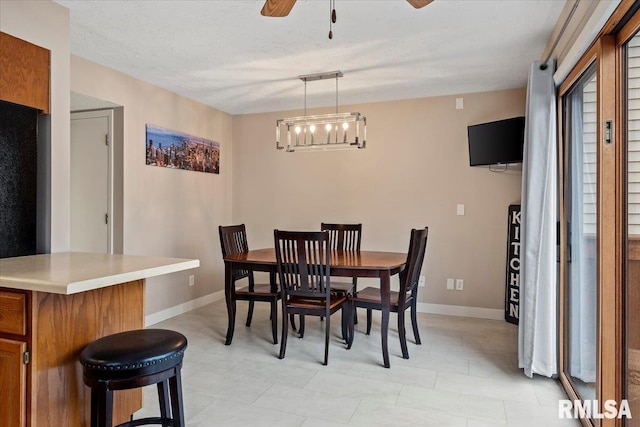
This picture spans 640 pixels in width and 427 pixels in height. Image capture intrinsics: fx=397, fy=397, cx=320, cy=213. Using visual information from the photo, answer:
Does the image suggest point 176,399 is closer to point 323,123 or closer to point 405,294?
point 405,294

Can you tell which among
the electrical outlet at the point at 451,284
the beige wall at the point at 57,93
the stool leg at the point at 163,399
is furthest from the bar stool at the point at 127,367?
the electrical outlet at the point at 451,284

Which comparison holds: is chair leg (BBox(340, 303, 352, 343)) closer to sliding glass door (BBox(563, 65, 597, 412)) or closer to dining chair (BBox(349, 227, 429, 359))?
dining chair (BBox(349, 227, 429, 359))

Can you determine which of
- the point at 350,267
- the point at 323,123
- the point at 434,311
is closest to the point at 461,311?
the point at 434,311

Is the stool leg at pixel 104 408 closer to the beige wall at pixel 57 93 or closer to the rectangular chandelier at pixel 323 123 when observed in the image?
the beige wall at pixel 57 93

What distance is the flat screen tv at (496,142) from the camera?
367cm

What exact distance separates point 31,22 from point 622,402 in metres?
3.47

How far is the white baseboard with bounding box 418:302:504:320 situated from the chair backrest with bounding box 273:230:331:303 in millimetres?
1846

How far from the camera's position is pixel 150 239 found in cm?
390

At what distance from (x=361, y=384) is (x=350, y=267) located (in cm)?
82

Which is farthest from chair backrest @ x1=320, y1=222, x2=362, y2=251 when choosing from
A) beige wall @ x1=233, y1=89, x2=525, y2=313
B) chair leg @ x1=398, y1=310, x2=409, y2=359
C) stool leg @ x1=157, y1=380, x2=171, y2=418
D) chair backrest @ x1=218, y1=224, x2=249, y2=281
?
stool leg @ x1=157, y1=380, x2=171, y2=418

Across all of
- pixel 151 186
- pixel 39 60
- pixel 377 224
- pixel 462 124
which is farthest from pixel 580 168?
pixel 151 186

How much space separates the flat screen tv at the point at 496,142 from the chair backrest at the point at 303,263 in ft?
6.66

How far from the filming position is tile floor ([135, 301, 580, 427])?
2178 millimetres

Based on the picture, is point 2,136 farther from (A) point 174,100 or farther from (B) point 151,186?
(A) point 174,100
